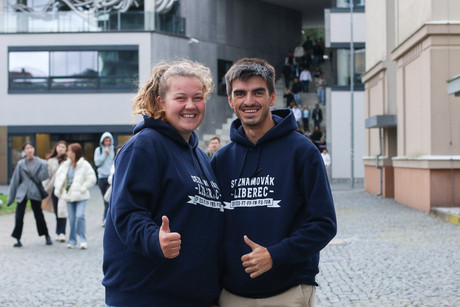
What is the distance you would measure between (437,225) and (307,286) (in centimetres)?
1182

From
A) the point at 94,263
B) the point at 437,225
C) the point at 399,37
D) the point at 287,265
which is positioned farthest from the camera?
the point at 399,37

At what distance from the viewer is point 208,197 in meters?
3.36

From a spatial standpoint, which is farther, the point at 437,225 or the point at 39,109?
the point at 39,109

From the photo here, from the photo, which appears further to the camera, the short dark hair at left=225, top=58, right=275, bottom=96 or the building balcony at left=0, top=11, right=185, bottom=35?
the building balcony at left=0, top=11, right=185, bottom=35

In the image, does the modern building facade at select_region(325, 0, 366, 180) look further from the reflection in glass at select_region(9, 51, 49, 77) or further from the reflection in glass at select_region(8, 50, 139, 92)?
the reflection in glass at select_region(9, 51, 49, 77)

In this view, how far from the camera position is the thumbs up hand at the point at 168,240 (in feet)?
9.84

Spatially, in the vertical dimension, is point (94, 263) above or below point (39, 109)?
below

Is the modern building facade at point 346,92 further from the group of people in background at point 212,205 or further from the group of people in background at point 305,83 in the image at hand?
the group of people in background at point 212,205

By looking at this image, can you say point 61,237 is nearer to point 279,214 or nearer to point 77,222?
point 77,222

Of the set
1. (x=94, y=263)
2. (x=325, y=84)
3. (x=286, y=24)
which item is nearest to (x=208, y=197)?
(x=94, y=263)

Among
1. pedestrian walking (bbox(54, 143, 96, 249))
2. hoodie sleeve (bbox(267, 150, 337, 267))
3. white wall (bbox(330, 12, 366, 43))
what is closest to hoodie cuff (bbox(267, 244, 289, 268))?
hoodie sleeve (bbox(267, 150, 337, 267))

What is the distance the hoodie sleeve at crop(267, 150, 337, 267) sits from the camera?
3.33 m

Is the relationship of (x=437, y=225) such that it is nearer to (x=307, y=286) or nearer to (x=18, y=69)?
(x=307, y=286)

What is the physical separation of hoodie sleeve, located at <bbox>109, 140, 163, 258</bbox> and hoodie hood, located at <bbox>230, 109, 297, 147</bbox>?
622 mm
